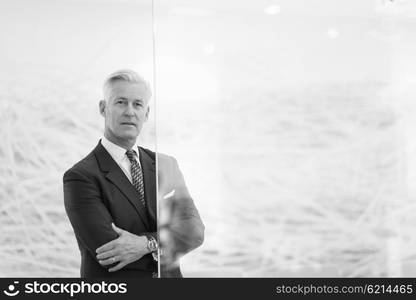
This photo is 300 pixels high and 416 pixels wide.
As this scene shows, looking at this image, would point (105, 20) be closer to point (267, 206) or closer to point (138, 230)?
point (138, 230)

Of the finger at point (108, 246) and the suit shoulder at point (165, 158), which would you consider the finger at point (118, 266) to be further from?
the suit shoulder at point (165, 158)

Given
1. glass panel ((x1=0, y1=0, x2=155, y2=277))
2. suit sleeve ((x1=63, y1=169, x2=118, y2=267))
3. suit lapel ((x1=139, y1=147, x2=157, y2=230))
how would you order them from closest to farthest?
suit sleeve ((x1=63, y1=169, x2=118, y2=267)), suit lapel ((x1=139, y1=147, x2=157, y2=230)), glass panel ((x1=0, y1=0, x2=155, y2=277))

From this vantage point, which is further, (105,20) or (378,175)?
(105,20)

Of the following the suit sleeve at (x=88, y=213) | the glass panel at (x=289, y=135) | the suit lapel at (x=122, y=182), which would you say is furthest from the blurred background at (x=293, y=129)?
the suit sleeve at (x=88, y=213)

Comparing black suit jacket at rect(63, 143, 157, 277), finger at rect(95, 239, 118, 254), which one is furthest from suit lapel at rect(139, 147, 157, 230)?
finger at rect(95, 239, 118, 254)

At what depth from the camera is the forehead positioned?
2531mm

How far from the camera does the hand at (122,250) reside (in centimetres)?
236

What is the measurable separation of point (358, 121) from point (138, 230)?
47.9 inches

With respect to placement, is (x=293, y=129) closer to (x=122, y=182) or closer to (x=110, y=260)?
(x=122, y=182)

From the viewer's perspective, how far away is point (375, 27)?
7.55 ft

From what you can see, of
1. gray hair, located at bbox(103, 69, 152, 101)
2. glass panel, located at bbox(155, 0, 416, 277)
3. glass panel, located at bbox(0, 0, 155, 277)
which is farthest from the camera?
glass panel, located at bbox(0, 0, 155, 277)

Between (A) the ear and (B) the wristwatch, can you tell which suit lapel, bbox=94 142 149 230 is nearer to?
(B) the wristwatch

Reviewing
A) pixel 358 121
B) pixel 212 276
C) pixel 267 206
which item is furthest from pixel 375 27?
pixel 212 276

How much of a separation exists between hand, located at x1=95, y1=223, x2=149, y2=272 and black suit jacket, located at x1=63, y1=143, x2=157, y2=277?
0.08 feet
